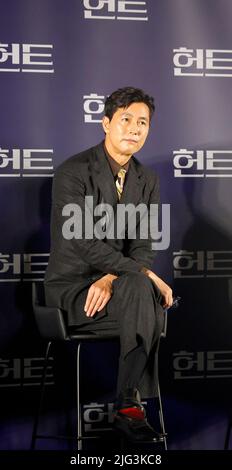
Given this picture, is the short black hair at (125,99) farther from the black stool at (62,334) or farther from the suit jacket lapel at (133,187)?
the black stool at (62,334)

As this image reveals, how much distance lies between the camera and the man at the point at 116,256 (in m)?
3.54

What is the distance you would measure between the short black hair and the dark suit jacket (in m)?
0.21

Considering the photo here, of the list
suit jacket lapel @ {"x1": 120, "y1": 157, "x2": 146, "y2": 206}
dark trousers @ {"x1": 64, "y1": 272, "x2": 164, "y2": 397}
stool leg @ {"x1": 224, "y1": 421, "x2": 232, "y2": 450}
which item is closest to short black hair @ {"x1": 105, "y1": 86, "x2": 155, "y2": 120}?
suit jacket lapel @ {"x1": 120, "y1": 157, "x2": 146, "y2": 206}

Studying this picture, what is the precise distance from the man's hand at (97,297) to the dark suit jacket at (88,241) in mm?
57

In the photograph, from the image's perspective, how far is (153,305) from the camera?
11.8 feet

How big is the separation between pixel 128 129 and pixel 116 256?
0.67m

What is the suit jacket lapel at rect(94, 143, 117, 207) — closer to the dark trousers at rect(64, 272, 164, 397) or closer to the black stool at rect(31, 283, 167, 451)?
the dark trousers at rect(64, 272, 164, 397)

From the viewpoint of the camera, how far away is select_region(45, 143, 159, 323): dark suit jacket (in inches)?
151

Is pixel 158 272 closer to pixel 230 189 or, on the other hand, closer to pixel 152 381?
pixel 230 189

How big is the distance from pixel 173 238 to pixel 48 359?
0.96 m

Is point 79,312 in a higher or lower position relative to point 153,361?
higher

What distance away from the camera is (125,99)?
3.99 meters

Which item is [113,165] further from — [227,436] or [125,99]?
[227,436]
